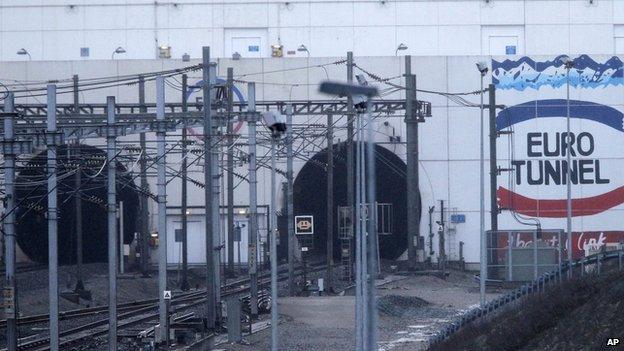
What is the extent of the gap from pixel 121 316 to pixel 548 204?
81.7 ft

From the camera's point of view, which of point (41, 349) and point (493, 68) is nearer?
point (41, 349)

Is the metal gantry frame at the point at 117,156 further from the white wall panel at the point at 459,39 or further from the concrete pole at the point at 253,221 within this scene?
the white wall panel at the point at 459,39

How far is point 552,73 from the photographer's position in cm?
5216

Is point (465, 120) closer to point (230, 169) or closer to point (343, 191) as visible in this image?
point (343, 191)

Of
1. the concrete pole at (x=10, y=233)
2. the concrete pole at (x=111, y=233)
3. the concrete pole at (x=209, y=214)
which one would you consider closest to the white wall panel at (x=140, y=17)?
the concrete pole at (x=209, y=214)

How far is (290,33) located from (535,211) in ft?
54.4

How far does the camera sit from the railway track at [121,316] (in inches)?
1014

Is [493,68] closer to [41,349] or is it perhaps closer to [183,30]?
[183,30]

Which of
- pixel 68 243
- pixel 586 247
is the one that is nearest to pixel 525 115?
pixel 586 247

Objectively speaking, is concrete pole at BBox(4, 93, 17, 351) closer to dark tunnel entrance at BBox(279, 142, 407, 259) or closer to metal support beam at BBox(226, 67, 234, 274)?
metal support beam at BBox(226, 67, 234, 274)

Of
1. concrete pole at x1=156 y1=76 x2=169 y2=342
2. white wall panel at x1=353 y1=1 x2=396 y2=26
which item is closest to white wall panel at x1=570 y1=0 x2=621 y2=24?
white wall panel at x1=353 y1=1 x2=396 y2=26

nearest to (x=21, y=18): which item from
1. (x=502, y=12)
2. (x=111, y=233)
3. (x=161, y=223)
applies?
(x=502, y=12)

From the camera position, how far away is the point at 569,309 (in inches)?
760

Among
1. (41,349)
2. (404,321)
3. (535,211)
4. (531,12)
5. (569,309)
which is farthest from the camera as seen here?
(531,12)
